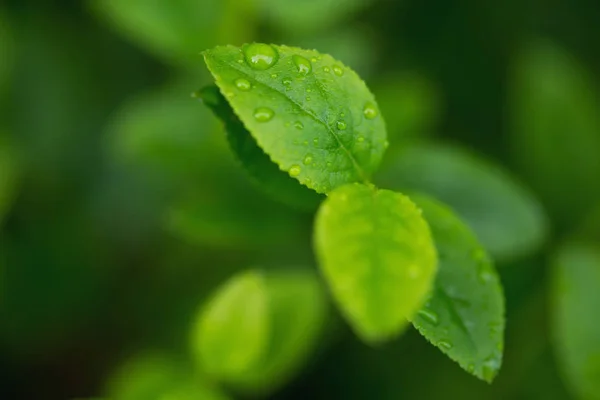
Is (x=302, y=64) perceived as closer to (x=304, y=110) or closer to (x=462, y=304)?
(x=304, y=110)

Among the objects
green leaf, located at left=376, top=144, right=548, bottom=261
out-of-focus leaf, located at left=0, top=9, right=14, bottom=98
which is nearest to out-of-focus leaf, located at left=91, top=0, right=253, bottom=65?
out-of-focus leaf, located at left=0, top=9, right=14, bottom=98

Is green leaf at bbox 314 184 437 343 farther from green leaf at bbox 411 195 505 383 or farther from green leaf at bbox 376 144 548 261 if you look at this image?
green leaf at bbox 376 144 548 261

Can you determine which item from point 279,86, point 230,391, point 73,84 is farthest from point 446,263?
point 73,84

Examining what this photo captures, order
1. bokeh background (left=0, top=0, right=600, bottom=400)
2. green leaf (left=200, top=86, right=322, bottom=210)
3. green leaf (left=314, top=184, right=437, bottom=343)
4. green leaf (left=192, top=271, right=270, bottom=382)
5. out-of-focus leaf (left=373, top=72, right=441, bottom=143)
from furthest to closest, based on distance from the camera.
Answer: out-of-focus leaf (left=373, top=72, right=441, bottom=143), bokeh background (left=0, top=0, right=600, bottom=400), green leaf (left=192, top=271, right=270, bottom=382), green leaf (left=200, top=86, right=322, bottom=210), green leaf (left=314, top=184, right=437, bottom=343)

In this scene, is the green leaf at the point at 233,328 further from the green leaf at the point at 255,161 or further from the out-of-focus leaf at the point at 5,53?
the out-of-focus leaf at the point at 5,53

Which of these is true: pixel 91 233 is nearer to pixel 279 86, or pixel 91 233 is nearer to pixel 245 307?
pixel 245 307

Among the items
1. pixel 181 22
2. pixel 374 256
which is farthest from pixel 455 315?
pixel 181 22

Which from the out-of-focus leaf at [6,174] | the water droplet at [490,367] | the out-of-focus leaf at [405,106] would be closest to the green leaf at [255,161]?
the water droplet at [490,367]
